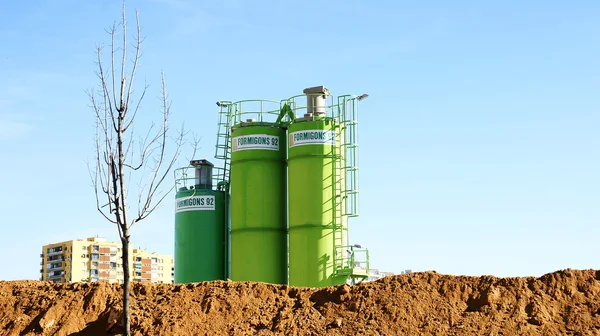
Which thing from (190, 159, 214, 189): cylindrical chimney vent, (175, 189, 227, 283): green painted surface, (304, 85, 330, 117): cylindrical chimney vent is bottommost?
(175, 189, 227, 283): green painted surface

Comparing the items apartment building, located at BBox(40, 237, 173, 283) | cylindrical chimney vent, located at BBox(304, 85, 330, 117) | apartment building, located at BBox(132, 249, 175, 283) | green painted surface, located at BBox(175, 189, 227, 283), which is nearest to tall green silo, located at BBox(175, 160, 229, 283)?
green painted surface, located at BBox(175, 189, 227, 283)

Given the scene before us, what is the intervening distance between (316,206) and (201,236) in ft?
16.5

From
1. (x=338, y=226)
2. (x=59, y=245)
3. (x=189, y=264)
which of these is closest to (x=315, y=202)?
(x=338, y=226)

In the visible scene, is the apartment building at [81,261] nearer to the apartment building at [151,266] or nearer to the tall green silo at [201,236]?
the apartment building at [151,266]

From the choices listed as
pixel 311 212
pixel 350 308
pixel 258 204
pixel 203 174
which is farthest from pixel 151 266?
pixel 350 308

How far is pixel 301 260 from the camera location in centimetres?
2692

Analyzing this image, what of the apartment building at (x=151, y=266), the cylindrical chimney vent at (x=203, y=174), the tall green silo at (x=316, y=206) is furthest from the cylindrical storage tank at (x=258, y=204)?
the apartment building at (x=151, y=266)

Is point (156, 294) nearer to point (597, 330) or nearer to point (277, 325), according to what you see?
point (277, 325)

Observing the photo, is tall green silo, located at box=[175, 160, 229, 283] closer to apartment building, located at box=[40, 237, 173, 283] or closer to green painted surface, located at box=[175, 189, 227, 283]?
green painted surface, located at box=[175, 189, 227, 283]

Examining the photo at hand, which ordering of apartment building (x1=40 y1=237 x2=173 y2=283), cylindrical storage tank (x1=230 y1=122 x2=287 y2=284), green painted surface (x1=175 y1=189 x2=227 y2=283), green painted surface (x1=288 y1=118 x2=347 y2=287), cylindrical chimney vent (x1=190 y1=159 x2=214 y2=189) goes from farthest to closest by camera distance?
1. apartment building (x1=40 y1=237 x2=173 y2=283)
2. cylindrical chimney vent (x1=190 y1=159 x2=214 y2=189)
3. green painted surface (x1=175 y1=189 x2=227 y2=283)
4. cylindrical storage tank (x1=230 y1=122 x2=287 y2=284)
5. green painted surface (x1=288 y1=118 x2=347 y2=287)

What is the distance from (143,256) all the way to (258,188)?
400 feet

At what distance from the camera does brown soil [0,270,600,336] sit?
16906 mm

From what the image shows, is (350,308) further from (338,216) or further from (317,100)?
(317,100)

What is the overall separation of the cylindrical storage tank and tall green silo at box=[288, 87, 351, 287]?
2.17 feet
